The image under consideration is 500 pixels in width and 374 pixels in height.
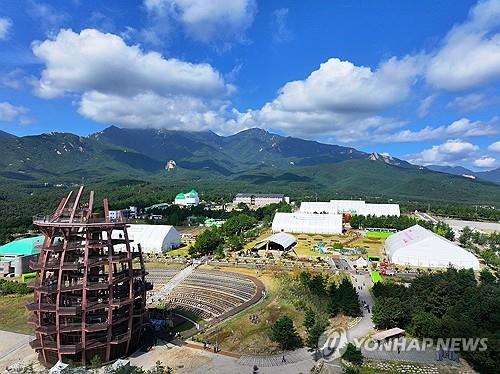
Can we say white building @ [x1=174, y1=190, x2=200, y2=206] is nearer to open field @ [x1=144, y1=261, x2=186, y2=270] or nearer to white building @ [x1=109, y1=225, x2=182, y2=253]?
white building @ [x1=109, y1=225, x2=182, y2=253]

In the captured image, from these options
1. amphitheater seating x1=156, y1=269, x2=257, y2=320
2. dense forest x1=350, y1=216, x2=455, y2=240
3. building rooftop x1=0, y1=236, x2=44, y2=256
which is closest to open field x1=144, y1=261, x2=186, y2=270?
amphitheater seating x1=156, y1=269, x2=257, y2=320

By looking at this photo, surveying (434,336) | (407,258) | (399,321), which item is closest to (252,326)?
(399,321)

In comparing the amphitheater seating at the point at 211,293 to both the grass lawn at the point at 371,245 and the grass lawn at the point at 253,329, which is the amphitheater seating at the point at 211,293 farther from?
the grass lawn at the point at 371,245

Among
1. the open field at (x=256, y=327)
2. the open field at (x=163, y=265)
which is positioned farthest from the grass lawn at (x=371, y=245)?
the open field at (x=163, y=265)

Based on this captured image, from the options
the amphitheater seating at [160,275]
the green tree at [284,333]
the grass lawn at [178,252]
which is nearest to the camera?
the green tree at [284,333]

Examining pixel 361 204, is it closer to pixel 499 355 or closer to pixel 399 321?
pixel 399 321

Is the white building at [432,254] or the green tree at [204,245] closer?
the white building at [432,254]
